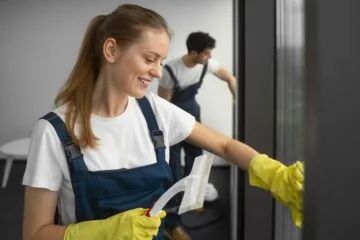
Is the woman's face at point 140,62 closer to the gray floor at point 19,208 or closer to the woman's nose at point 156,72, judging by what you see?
the woman's nose at point 156,72

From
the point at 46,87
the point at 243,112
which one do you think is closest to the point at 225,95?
the point at 46,87

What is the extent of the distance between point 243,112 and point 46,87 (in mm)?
3154

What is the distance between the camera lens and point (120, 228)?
0.91 metres

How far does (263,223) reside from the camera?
139 cm

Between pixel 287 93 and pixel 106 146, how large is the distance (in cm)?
58

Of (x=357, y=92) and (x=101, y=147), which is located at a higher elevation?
(x=357, y=92)

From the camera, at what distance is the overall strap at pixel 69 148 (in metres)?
0.97

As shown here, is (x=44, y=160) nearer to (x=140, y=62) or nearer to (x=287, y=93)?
(x=140, y=62)

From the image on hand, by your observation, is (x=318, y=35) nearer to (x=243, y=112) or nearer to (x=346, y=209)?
(x=346, y=209)

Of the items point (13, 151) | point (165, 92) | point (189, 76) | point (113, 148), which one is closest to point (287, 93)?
point (113, 148)

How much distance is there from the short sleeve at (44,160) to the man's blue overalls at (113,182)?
0.8 inches

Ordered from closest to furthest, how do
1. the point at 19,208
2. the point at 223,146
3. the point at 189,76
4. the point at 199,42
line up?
1. the point at 223,146
2. the point at 199,42
3. the point at 189,76
4. the point at 19,208

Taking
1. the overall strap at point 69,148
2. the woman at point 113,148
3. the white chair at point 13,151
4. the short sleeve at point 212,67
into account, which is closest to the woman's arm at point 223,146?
the woman at point 113,148

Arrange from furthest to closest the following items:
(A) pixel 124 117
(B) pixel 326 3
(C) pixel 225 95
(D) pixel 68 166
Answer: (C) pixel 225 95 < (A) pixel 124 117 < (D) pixel 68 166 < (B) pixel 326 3
